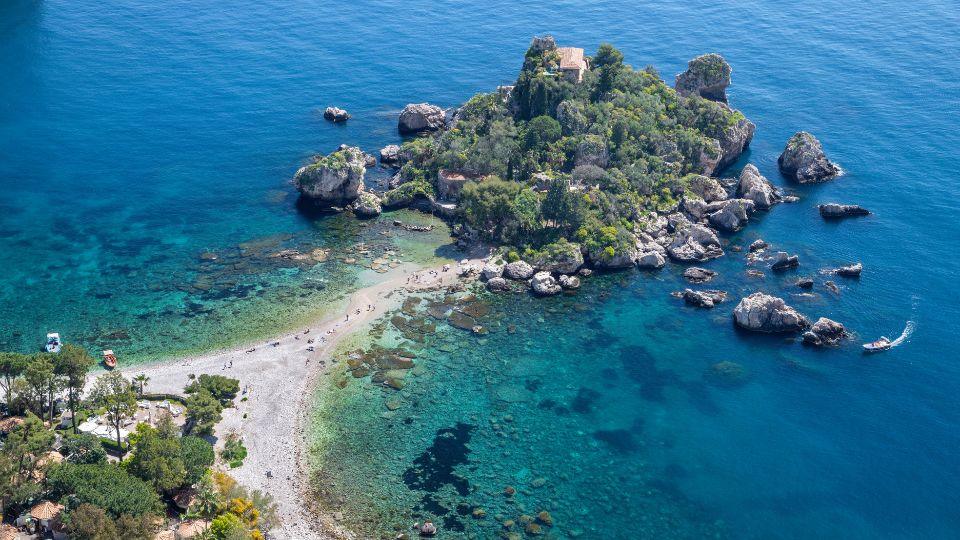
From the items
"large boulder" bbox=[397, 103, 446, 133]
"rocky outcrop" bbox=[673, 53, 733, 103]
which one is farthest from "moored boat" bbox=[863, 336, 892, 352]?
"large boulder" bbox=[397, 103, 446, 133]

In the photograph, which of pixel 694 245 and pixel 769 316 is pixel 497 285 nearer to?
pixel 694 245

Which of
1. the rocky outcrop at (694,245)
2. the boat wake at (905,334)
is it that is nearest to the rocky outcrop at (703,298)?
the rocky outcrop at (694,245)

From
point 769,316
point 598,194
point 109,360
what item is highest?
point 598,194

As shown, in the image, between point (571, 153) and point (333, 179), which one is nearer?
point (333, 179)

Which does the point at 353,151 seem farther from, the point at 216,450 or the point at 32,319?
the point at 216,450

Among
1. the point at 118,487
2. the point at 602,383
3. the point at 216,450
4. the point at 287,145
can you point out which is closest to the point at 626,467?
the point at 602,383

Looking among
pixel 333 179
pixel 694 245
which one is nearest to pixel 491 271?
pixel 694 245
